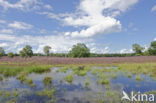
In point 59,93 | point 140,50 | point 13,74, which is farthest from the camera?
point 140,50

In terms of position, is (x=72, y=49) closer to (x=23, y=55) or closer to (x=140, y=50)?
(x=23, y=55)

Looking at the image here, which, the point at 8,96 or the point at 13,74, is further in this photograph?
the point at 13,74

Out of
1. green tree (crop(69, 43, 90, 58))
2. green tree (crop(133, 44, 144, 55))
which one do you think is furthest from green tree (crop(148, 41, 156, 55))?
green tree (crop(69, 43, 90, 58))

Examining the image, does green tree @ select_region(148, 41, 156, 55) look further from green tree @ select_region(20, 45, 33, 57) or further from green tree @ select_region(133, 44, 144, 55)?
green tree @ select_region(20, 45, 33, 57)

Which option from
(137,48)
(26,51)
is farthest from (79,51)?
(137,48)

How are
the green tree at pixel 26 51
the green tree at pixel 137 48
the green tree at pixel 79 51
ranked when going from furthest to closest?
1. the green tree at pixel 137 48
2. the green tree at pixel 79 51
3. the green tree at pixel 26 51

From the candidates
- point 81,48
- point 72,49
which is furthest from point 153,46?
point 72,49

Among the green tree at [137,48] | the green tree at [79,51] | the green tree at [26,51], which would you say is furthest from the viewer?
the green tree at [137,48]

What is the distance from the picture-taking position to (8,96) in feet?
23.7

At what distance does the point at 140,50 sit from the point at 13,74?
214ft

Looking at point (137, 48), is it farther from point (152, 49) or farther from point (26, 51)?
point (26, 51)

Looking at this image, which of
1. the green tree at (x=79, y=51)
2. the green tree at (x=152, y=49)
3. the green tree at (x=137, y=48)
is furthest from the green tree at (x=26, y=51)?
the green tree at (x=152, y=49)

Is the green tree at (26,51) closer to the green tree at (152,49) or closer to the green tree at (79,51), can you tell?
the green tree at (79,51)

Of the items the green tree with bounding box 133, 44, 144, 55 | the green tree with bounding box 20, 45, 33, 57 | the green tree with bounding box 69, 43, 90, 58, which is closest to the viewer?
the green tree with bounding box 20, 45, 33, 57
